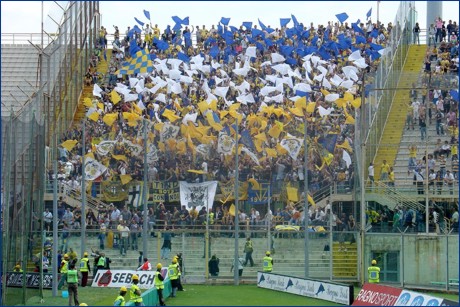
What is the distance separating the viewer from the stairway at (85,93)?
5946 centimetres

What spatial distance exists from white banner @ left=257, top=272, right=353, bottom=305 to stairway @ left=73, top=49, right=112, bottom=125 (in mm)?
18615

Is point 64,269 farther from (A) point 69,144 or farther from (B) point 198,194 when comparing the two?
(A) point 69,144

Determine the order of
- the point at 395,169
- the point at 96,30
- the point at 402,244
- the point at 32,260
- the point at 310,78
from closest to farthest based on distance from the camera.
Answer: the point at 32,260 < the point at 402,244 < the point at 395,169 < the point at 310,78 < the point at 96,30

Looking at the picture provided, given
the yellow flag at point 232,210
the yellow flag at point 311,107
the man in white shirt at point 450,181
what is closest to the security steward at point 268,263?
the yellow flag at point 232,210

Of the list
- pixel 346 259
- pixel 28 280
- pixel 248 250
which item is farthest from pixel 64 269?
pixel 346 259

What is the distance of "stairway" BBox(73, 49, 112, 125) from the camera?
59.5 m

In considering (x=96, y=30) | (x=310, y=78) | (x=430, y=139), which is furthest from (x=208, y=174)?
(x=96, y=30)

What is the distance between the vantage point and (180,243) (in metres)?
44.9

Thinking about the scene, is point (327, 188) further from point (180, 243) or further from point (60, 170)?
point (60, 170)

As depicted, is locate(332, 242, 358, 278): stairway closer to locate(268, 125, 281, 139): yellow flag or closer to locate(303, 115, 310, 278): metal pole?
locate(303, 115, 310, 278): metal pole

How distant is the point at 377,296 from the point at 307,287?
19.7ft

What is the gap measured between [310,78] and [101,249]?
1868 centimetres

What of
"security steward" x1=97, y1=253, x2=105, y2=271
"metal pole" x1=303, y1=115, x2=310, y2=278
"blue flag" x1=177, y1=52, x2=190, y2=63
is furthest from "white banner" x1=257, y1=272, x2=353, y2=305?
"blue flag" x1=177, y1=52, x2=190, y2=63

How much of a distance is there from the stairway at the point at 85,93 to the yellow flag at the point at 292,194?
57.0 ft
